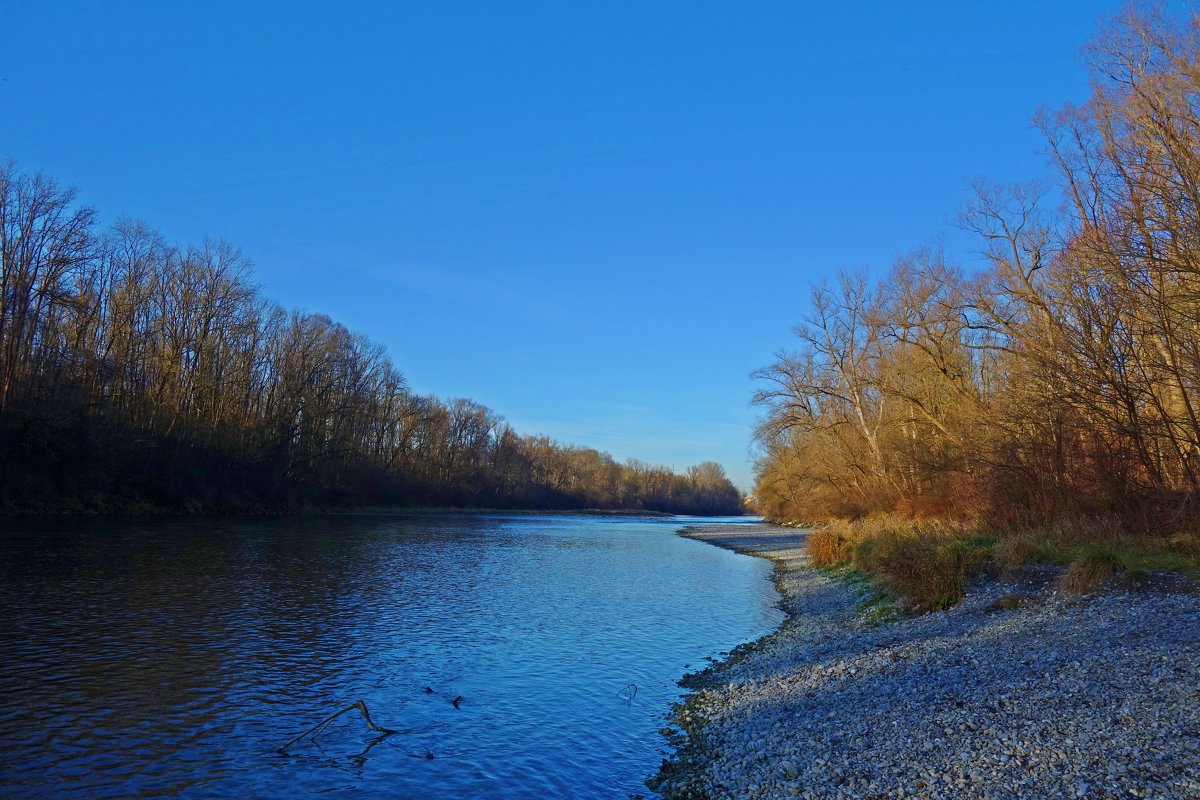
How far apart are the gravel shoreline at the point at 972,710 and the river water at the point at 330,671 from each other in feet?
4.32

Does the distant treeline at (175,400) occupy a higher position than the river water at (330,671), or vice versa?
the distant treeline at (175,400)

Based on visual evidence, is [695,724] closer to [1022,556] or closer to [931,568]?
[931,568]

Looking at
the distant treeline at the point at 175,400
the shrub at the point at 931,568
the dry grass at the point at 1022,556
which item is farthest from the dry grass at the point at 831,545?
the distant treeline at the point at 175,400

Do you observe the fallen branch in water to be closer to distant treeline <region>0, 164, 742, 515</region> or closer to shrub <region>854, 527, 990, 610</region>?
shrub <region>854, 527, 990, 610</region>

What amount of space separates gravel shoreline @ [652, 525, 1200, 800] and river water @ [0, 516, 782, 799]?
132 cm

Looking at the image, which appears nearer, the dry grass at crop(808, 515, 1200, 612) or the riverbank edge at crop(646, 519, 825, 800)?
the riverbank edge at crop(646, 519, 825, 800)

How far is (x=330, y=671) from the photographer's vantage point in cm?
1328

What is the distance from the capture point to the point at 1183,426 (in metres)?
16.7

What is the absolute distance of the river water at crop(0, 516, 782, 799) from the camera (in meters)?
8.72

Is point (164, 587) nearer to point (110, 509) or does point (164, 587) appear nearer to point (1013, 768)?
point (1013, 768)

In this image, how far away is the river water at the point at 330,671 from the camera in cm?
872

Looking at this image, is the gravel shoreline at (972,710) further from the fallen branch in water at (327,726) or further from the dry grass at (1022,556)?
the fallen branch in water at (327,726)

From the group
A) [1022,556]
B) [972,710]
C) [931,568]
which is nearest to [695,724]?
[972,710]

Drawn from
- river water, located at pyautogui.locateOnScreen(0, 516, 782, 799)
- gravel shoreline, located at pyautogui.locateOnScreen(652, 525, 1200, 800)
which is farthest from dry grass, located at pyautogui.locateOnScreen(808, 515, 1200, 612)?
river water, located at pyautogui.locateOnScreen(0, 516, 782, 799)
